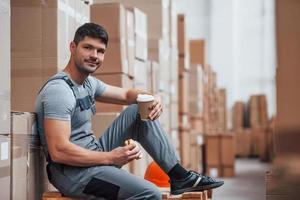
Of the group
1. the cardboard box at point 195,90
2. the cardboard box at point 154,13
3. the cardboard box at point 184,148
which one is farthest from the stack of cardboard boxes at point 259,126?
the cardboard box at point 154,13

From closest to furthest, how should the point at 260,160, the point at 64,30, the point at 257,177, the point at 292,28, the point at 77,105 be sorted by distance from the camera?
the point at 292,28 < the point at 77,105 < the point at 64,30 < the point at 257,177 < the point at 260,160

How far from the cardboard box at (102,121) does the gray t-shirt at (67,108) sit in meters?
0.80

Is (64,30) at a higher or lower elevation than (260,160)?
higher

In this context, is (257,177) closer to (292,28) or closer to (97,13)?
(97,13)

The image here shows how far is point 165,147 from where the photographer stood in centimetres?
286

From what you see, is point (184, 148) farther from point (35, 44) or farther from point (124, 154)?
point (124, 154)

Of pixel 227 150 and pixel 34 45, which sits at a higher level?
pixel 34 45

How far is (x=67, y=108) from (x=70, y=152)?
190mm

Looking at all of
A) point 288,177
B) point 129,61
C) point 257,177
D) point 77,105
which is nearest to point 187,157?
point 257,177

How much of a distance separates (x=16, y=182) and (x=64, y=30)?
1.01 m

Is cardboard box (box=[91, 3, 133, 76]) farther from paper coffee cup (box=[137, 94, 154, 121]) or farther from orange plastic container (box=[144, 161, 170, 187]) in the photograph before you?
paper coffee cup (box=[137, 94, 154, 121])

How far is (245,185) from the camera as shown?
23.2ft

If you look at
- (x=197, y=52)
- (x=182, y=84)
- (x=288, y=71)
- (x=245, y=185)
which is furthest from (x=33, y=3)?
(x=197, y=52)

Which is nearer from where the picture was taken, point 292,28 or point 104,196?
point 292,28
